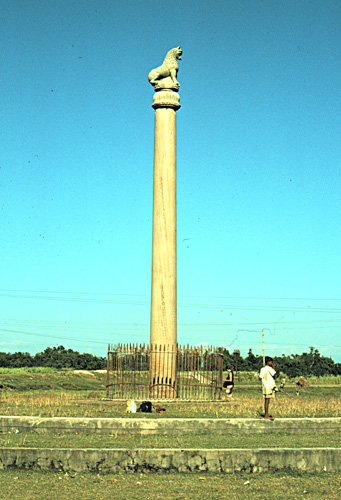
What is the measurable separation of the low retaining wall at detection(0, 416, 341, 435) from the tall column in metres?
7.37

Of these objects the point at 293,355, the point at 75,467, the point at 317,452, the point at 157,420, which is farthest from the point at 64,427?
the point at 293,355

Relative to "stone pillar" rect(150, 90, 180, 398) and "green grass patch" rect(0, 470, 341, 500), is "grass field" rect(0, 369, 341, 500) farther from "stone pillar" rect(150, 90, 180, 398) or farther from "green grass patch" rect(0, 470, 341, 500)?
"stone pillar" rect(150, 90, 180, 398)

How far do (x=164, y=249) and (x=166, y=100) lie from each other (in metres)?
5.39

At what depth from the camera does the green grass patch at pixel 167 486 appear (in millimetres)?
7078

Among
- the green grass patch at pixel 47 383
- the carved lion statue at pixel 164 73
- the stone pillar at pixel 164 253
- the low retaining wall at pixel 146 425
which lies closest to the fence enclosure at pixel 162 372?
the stone pillar at pixel 164 253

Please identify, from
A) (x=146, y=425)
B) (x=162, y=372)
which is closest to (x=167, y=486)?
(x=146, y=425)

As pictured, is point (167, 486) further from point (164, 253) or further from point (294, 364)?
point (294, 364)

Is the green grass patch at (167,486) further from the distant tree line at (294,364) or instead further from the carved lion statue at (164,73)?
the distant tree line at (294,364)

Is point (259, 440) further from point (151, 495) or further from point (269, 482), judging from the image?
point (151, 495)

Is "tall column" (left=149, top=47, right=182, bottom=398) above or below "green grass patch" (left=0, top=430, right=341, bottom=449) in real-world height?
above

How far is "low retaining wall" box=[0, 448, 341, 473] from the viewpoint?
27.4 feet

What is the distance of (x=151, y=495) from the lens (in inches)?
279

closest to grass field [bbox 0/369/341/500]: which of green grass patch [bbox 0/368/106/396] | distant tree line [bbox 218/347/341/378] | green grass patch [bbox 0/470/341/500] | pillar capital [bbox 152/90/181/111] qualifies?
green grass patch [bbox 0/470/341/500]

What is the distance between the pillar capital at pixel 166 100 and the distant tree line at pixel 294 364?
4395cm
